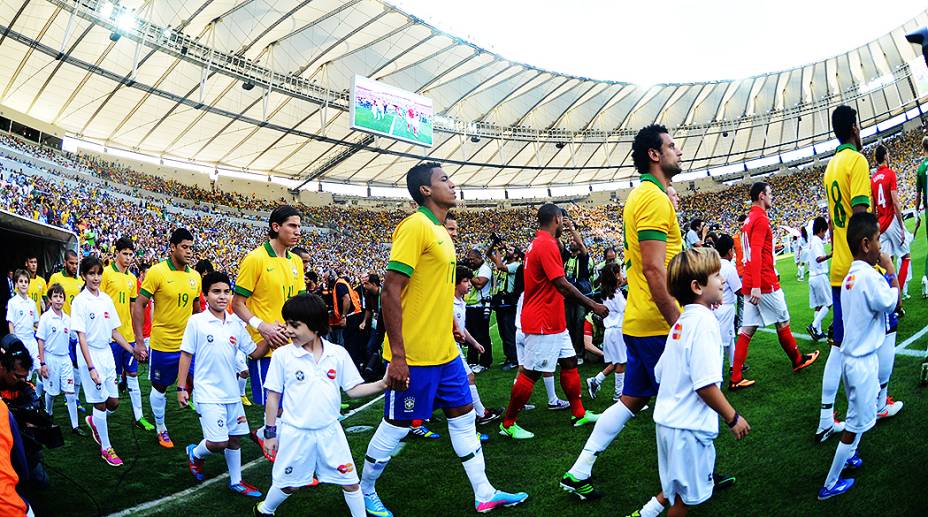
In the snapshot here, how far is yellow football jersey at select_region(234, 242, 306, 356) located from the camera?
4.57m

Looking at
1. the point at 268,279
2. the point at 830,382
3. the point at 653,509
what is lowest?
the point at 653,509

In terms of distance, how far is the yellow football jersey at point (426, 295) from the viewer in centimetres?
340

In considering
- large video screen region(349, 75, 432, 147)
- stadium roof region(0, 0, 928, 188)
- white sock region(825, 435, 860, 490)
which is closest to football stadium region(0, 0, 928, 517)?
white sock region(825, 435, 860, 490)

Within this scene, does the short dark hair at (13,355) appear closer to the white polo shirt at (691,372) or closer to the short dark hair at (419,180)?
the short dark hair at (419,180)

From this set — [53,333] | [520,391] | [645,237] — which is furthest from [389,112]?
[645,237]

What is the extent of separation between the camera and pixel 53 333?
650cm

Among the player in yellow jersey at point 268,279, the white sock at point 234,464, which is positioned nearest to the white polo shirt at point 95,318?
the player in yellow jersey at point 268,279

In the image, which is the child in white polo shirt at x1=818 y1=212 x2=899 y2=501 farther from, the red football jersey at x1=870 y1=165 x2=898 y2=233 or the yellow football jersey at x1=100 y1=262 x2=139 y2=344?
the yellow football jersey at x1=100 y1=262 x2=139 y2=344

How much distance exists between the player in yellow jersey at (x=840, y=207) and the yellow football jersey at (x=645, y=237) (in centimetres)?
122

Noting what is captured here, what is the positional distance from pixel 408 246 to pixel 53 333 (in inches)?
207

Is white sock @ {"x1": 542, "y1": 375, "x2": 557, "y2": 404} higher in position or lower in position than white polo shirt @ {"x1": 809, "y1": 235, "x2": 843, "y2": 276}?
lower

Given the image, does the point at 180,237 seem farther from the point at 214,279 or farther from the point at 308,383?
the point at 308,383

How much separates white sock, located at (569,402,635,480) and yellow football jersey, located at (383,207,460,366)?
3.04ft

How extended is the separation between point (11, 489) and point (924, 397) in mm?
5334
